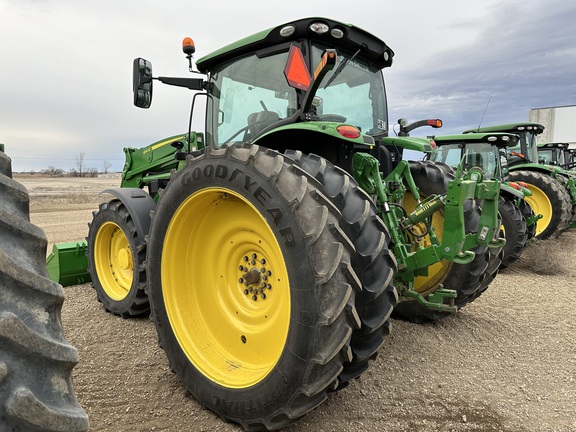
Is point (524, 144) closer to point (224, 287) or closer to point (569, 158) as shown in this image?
point (569, 158)

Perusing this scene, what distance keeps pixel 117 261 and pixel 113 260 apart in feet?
0.24

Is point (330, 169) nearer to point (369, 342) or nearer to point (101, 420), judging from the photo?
point (369, 342)

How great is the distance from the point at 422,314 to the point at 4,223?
11.0ft

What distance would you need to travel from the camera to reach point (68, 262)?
4723mm

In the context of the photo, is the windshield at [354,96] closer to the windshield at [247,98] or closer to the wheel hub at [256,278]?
the windshield at [247,98]

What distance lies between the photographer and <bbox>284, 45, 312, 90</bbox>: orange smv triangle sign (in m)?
2.69

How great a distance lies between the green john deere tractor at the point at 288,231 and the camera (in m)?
1.95

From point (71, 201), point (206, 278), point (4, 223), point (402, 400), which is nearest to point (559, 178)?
point (402, 400)

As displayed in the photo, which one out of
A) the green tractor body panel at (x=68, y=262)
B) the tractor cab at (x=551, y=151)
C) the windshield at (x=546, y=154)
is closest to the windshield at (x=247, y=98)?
the green tractor body panel at (x=68, y=262)

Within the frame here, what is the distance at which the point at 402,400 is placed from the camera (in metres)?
2.57

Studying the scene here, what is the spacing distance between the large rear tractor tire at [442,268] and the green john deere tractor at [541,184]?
537 cm

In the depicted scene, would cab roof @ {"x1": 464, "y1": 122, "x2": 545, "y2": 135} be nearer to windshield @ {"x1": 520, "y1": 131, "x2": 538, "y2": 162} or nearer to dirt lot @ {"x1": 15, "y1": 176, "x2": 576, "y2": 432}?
windshield @ {"x1": 520, "y1": 131, "x2": 538, "y2": 162}

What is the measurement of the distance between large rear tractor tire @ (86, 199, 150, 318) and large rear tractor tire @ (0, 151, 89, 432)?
8.32 ft

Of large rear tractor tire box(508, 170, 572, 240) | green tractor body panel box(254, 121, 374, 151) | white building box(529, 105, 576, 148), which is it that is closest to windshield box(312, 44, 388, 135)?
green tractor body panel box(254, 121, 374, 151)
